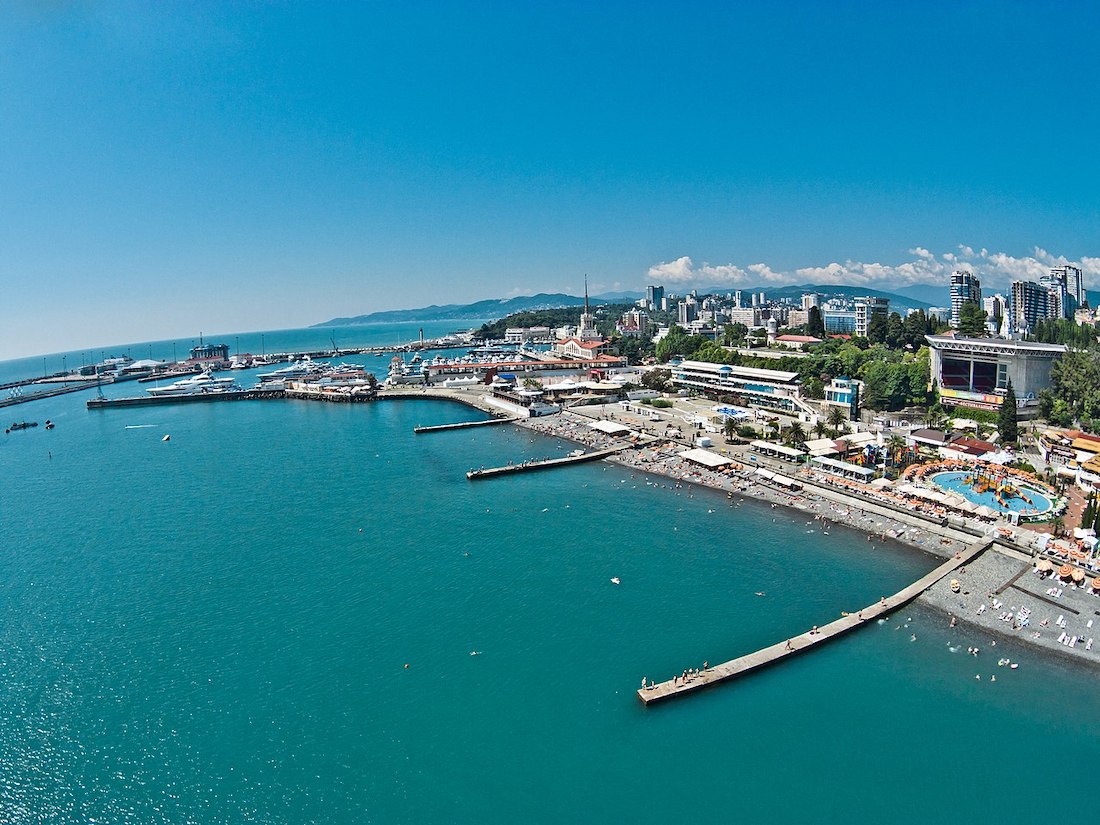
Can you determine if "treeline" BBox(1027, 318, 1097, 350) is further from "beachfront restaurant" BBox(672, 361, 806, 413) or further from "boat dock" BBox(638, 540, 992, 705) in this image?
"boat dock" BBox(638, 540, 992, 705)

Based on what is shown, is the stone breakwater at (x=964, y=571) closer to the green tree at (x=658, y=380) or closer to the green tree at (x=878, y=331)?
the green tree at (x=658, y=380)

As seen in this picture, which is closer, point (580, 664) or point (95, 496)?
point (580, 664)

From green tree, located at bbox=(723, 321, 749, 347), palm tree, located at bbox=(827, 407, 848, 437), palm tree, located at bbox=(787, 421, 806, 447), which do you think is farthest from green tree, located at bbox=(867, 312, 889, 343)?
palm tree, located at bbox=(787, 421, 806, 447)

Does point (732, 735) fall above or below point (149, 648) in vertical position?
below

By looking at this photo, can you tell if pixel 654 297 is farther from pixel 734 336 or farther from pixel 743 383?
pixel 743 383

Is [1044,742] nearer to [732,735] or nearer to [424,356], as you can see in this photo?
[732,735]

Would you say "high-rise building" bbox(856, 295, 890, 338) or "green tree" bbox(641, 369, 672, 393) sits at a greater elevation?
"high-rise building" bbox(856, 295, 890, 338)

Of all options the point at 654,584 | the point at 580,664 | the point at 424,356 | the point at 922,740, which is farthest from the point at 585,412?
the point at 424,356
